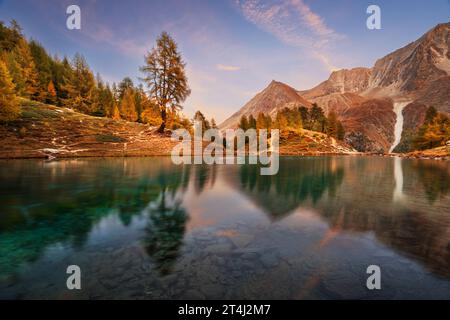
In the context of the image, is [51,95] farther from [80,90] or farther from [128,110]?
[128,110]

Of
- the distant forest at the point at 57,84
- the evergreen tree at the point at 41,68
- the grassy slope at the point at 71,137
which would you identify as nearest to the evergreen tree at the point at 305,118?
the distant forest at the point at 57,84

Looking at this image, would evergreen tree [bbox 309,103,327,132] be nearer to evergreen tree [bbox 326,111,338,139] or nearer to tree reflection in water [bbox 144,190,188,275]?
evergreen tree [bbox 326,111,338,139]

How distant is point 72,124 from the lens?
38.2m

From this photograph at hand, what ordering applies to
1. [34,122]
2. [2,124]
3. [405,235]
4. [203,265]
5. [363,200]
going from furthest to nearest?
[34,122] < [2,124] < [363,200] < [405,235] < [203,265]

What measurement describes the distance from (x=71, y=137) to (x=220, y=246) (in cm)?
3844

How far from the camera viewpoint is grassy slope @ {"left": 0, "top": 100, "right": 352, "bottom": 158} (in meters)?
30.5

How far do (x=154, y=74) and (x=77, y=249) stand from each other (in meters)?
39.9

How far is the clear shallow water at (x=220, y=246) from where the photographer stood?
12.9ft

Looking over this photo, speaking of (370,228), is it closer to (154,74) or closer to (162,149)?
(162,149)

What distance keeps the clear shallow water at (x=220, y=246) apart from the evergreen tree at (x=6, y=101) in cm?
2910

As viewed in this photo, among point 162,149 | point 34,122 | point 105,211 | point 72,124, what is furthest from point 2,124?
point 105,211

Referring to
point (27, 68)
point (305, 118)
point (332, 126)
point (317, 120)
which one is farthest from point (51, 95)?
point (317, 120)

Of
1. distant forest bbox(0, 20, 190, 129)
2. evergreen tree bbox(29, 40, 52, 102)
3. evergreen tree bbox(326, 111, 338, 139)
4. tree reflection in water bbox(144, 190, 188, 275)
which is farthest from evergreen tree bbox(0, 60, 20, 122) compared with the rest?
evergreen tree bbox(326, 111, 338, 139)

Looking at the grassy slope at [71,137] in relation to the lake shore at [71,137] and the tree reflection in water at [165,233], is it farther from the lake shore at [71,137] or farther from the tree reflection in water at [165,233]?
the tree reflection in water at [165,233]
